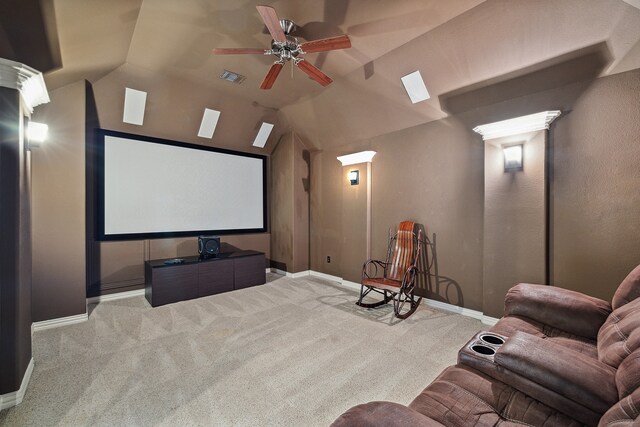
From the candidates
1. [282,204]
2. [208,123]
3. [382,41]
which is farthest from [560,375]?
[208,123]

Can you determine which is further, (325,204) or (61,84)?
(325,204)

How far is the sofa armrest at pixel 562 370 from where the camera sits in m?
1.04

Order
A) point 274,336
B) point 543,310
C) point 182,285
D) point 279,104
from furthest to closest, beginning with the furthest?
point 279,104 < point 182,285 < point 274,336 < point 543,310

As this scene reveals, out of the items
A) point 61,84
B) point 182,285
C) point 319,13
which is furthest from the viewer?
point 182,285

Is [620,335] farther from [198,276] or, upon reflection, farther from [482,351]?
[198,276]

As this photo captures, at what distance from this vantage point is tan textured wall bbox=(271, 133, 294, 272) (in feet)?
17.8

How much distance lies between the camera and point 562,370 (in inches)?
44.4

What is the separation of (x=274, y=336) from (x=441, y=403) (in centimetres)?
201

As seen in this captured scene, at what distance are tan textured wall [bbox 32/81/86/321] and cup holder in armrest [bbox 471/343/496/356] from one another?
415cm

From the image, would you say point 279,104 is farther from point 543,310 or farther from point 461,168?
point 543,310

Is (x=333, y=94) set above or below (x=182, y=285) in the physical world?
above

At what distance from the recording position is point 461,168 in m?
3.46

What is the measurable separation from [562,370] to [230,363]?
225cm

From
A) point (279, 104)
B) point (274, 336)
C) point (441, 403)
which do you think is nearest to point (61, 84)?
point (279, 104)
